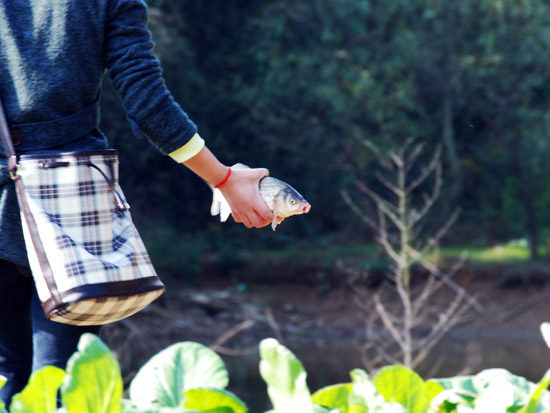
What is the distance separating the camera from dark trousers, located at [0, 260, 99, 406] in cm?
160

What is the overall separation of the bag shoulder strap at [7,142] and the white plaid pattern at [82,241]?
0.07 feet

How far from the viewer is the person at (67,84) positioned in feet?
4.93

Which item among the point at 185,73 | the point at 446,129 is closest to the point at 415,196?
the point at 446,129

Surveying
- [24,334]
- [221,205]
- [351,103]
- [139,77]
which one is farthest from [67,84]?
[351,103]

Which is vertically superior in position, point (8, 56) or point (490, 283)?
point (8, 56)

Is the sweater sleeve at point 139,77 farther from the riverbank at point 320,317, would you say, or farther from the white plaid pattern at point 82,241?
the riverbank at point 320,317

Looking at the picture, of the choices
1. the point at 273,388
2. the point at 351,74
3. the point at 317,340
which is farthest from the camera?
the point at 351,74

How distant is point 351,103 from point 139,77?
1024cm

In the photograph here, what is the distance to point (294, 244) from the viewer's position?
12.4 meters

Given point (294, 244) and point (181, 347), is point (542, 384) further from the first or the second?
point (294, 244)

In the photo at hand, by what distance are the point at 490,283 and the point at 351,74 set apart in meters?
3.45

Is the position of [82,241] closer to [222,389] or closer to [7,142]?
[7,142]

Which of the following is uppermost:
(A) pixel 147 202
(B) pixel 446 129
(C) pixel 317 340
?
(B) pixel 446 129

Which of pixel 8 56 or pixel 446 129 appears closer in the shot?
pixel 8 56
